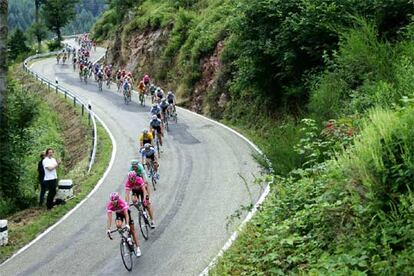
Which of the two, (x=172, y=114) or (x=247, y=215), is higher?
(x=172, y=114)

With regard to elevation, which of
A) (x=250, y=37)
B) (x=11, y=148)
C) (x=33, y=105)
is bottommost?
(x=11, y=148)

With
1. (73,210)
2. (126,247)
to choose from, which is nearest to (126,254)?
(126,247)

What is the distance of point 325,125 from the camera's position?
998 centimetres

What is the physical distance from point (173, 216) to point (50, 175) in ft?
12.5

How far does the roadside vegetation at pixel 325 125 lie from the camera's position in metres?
6.27

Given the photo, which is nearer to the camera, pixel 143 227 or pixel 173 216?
pixel 143 227

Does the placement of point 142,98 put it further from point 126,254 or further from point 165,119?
point 126,254

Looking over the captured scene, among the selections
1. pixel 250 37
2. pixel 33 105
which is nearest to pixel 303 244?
pixel 33 105

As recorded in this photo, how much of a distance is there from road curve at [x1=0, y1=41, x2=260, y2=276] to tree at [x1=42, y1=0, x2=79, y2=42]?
197 ft

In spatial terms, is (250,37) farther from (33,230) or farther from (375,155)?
(375,155)

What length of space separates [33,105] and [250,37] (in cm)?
977

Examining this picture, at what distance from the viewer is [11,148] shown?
15.7 m

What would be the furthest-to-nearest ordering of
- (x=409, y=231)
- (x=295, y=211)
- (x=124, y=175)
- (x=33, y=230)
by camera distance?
(x=124, y=175), (x=33, y=230), (x=295, y=211), (x=409, y=231)

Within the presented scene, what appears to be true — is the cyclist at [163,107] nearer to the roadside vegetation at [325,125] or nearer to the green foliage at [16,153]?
the roadside vegetation at [325,125]
